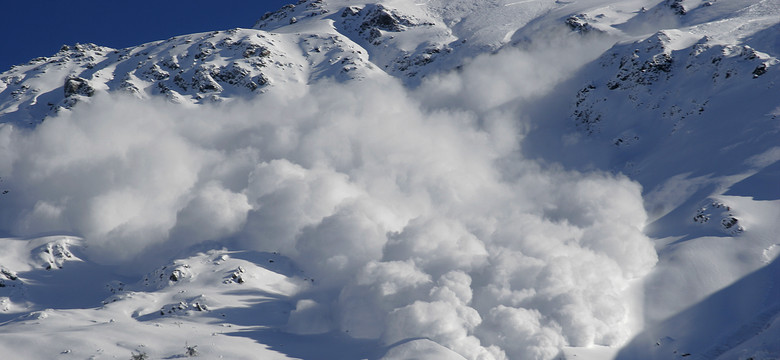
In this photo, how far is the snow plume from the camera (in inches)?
1988

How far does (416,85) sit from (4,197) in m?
67.2

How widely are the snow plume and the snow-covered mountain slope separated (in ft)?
0.99

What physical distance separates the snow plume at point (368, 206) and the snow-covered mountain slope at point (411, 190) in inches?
11.8

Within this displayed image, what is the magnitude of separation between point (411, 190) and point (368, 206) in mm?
11857

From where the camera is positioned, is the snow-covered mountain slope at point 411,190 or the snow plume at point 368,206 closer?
the snow-covered mountain slope at point 411,190

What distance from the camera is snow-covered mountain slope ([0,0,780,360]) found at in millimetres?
47750

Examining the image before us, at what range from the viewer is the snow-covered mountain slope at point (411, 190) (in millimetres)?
47750

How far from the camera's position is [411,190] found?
7912cm

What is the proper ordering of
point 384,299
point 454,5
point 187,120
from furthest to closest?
point 454,5, point 187,120, point 384,299

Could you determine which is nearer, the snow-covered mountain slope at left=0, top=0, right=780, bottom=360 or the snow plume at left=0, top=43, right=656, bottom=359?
the snow-covered mountain slope at left=0, top=0, right=780, bottom=360

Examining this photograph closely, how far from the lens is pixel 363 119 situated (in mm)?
98312

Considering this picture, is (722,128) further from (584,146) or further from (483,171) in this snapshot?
(483,171)

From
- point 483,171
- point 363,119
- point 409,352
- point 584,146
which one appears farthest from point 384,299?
point 363,119

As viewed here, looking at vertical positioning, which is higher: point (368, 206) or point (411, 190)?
point (368, 206)
